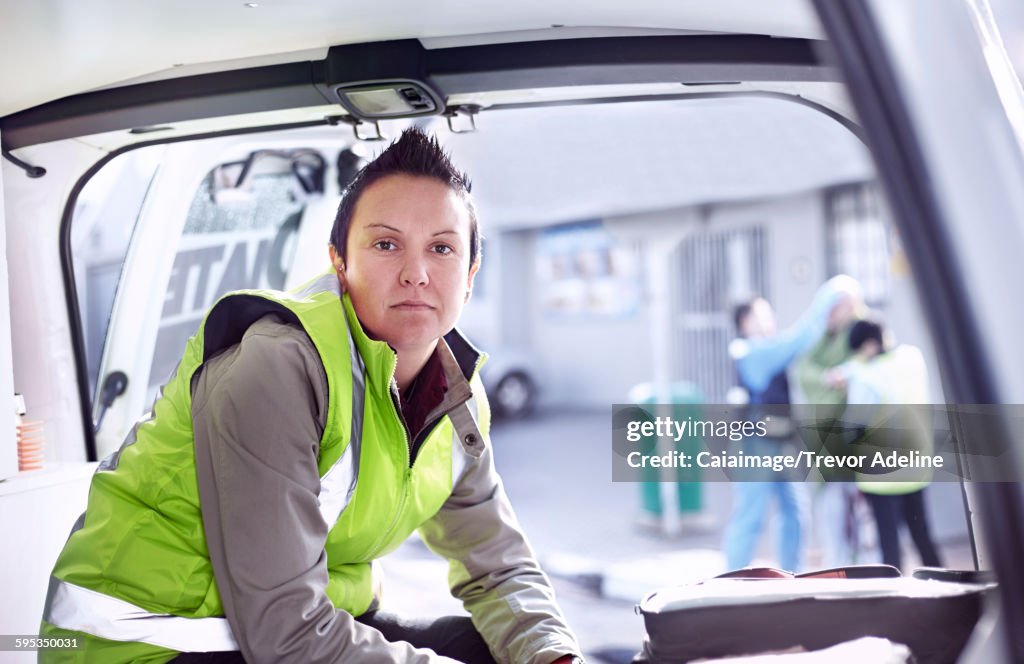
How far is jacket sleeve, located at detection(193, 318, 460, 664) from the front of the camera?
1.45 metres

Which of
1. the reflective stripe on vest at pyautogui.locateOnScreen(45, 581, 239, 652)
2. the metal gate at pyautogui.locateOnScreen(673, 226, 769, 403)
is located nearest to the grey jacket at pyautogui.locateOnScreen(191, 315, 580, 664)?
the reflective stripe on vest at pyautogui.locateOnScreen(45, 581, 239, 652)

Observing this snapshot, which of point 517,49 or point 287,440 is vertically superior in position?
point 517,49

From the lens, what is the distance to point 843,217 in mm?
10102

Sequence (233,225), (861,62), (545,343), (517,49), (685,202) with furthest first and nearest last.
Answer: (545,343) < (685,202) < (233,225) < (517,49) < (861,62)

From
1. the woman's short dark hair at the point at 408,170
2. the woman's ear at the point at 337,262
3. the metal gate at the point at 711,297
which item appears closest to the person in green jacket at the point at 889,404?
the woman's short dark hair at the point at 408,170

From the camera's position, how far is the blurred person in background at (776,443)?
4.45m

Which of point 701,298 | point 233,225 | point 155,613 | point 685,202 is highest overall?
point 685,202

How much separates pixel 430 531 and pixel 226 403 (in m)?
0.79

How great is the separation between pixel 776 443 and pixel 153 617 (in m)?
3.59

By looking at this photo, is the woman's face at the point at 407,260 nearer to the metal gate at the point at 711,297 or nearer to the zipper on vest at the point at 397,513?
the zipper on vest at the point at 397,513

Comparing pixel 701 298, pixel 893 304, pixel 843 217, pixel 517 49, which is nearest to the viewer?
pixel 517 49

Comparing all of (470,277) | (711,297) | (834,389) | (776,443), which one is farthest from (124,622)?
(711,297)

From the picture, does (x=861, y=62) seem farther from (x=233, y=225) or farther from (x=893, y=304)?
(x=893, y=304)

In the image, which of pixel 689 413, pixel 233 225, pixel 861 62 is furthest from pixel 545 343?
pixel 861 62
